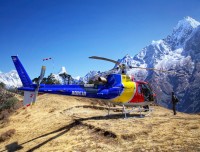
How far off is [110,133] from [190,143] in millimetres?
5643

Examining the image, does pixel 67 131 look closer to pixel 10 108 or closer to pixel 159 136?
pixel 159 136

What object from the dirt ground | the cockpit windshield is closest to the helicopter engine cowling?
the cockpit windshield

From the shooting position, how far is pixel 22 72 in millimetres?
21516

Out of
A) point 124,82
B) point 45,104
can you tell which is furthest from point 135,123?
point 45,104

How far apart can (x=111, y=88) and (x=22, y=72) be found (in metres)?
8.55

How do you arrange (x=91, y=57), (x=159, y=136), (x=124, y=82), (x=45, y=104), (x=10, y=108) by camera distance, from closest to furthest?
(x=159, y=136)
(x=91, y=57)
(x=124, y=82)
(x=45, y=104)
(x=10, y=108)

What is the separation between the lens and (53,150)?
643 inches

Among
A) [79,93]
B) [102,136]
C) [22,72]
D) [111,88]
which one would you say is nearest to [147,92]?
[111,88]

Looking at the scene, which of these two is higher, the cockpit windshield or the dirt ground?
the cockpit windshield

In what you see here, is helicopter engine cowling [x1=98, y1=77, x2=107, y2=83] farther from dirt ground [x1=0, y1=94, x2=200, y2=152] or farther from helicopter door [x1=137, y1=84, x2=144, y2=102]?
dirt ground [x1=0, y1=94, x2=200, y2=152]

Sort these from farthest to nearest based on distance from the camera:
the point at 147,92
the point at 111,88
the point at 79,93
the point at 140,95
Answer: the point at 147,92 < the point at 140,95 < the point at 111,88 < the point at 79,93

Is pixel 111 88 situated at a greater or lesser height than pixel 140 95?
greater

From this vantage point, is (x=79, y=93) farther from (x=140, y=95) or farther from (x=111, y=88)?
(x=140, y=95)

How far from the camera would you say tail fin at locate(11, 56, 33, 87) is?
69.6 ft
